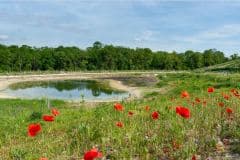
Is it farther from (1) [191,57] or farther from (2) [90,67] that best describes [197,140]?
(1) [191,57]

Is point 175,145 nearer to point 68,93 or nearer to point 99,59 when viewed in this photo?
point 68,93

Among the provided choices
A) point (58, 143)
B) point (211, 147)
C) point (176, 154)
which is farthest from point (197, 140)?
point (58, 143)

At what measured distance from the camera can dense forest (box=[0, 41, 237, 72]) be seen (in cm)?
12244

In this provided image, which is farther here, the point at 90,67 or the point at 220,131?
the point at 90,67

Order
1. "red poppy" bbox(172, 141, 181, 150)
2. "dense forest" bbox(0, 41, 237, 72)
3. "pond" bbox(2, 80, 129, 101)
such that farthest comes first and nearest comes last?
1. "dense forest" bbox(0, 41, 237, 72)
2. "pond" bbox(2, 80, 129, 101)
3. "red poppy" bbox(172, 141, 181, 150)

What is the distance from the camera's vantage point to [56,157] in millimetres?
7180

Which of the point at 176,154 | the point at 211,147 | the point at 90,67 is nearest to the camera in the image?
the point at 176,154

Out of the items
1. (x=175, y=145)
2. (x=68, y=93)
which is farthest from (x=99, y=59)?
(x=175, y=145)

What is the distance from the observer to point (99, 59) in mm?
140500

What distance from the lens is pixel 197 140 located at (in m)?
7.30

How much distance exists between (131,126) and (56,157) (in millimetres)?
2088

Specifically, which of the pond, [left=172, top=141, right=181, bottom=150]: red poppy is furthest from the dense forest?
[left=172, top=141, right=181, bottom=150]: red poppy

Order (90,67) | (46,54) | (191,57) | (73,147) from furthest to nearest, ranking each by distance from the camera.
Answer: (191,57) < (90,67) < (46,54) < (73,147)

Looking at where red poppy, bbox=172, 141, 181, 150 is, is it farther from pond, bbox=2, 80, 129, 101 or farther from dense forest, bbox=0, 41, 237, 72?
dense forest, bbox=0, 41, 237, 72
